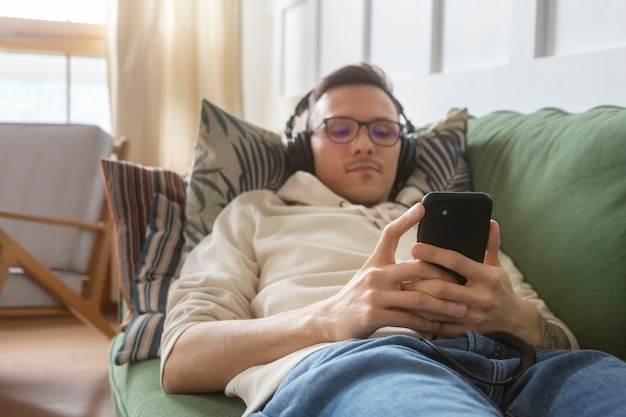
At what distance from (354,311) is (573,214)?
44 cm

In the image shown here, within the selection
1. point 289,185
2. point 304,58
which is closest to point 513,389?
point 289,185

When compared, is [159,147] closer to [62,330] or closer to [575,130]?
[62,330]

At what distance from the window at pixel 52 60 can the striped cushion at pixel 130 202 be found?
210 cm

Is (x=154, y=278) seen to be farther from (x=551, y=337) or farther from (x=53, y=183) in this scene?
(x=53, y=183)

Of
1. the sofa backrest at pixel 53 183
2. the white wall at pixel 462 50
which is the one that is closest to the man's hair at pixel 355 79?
the white wall at pixel 462 50

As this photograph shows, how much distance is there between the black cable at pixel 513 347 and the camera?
0.94 m

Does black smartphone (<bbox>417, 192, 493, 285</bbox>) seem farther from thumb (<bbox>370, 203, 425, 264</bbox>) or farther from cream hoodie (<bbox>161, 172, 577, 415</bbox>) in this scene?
cream hoodie (<bbox>161, 172, 577, 415</bbox>)

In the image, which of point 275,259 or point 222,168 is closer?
point 275,259

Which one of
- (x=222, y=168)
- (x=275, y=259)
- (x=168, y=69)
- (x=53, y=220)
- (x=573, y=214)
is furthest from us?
(x=168, y=69)

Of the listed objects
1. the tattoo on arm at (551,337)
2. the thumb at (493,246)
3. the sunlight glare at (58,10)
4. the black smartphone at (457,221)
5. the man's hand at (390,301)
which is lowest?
the tattoo on arm at (551,337)

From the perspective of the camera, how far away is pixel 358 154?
5.16 feet

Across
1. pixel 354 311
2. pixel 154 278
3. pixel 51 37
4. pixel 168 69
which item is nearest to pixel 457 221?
pixel 354 311

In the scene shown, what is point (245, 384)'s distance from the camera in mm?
1123

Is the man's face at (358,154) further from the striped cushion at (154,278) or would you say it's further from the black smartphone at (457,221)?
the black smartphone at (457,221)
